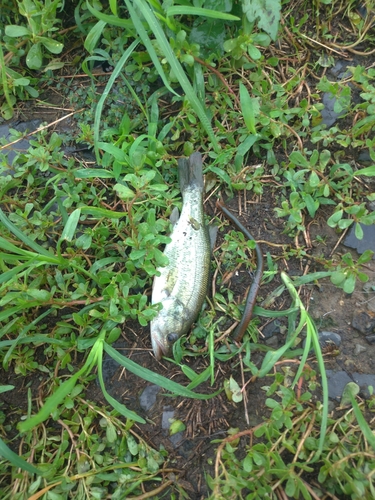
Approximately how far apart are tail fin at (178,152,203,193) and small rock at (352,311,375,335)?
5.19 ft

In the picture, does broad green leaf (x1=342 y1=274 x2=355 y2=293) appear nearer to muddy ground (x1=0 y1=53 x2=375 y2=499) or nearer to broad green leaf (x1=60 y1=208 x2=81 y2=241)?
muddy ground (x1=0 y1=53 x2=375 y2=499)

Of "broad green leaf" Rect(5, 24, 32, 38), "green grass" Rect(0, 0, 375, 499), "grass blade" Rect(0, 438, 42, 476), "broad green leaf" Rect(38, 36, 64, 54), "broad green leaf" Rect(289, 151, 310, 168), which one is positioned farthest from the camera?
"broad green leaf" Rect(38, 36, 64, 54)

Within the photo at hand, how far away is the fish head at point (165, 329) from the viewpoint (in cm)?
293

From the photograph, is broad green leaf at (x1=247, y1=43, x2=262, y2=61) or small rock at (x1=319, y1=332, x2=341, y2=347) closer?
small rock at (x1=319, y1=332, x2=341, y2=347)

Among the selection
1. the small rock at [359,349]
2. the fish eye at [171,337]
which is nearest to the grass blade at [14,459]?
the fish eye at [171,337]

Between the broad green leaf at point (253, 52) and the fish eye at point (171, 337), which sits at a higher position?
the broad green leaf at point (253, 52)

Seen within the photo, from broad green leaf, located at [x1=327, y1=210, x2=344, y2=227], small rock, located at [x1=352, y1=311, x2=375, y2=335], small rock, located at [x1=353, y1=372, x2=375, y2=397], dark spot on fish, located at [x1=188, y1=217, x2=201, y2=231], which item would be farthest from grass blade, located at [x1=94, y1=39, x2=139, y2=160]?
small rock, located at [x1=353, y1=372, x2=375, y2=397]

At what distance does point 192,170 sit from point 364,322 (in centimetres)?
178

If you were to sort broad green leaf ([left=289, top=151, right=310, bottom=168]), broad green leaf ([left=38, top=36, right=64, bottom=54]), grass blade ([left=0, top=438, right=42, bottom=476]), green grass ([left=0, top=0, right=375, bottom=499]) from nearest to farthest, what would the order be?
grass blade ([left=0, top=438, right=42, bottom=476]) < green grass ([left=0, top=0, right=375, bottom=499]) < broad green leaf ([left=289, top=151, right=310, bottom=168]) < broad green leaf ([left=38, top=36, right=64, bottom=54])

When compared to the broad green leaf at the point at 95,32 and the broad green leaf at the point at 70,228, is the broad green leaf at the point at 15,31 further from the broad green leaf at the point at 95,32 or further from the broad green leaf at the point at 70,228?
the broad green leaf at the point at 70,228

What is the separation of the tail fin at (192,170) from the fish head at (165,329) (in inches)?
40.1

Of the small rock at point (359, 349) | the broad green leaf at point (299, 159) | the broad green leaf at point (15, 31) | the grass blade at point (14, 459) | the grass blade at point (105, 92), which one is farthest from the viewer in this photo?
the broad green leaf at point (15, 31)

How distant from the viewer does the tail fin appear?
125 inches

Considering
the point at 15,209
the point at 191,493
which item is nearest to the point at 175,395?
the point at 191,493
